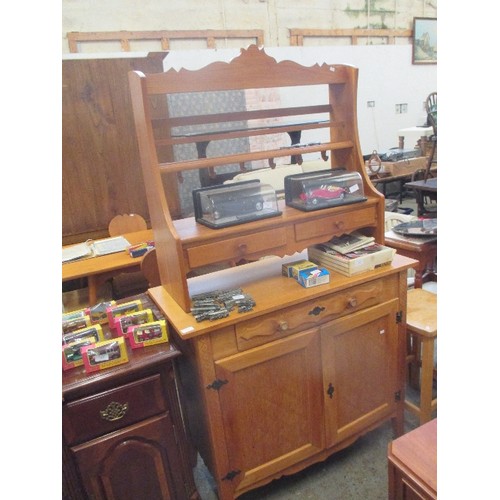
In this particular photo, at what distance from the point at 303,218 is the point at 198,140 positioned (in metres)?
0.46

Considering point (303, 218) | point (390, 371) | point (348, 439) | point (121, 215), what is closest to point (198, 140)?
point (303, 218)

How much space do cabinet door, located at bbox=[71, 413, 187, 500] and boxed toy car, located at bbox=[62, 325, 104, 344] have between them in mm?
310

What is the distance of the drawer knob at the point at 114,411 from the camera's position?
1.24m

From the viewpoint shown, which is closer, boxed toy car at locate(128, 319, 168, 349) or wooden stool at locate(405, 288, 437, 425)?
boxed toy car at locate(128, 319, 168, 349)

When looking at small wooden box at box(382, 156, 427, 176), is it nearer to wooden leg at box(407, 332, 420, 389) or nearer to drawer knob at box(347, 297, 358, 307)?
wooden leg at box(407, 332, 420, 389)

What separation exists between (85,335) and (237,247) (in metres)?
0.59

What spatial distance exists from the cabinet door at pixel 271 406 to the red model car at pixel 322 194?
49cm

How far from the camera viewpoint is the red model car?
1502mm

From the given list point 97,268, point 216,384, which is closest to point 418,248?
point 216,384

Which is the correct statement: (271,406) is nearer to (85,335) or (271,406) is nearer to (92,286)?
(85,335)

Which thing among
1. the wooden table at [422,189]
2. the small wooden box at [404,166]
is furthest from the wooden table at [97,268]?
the small wooden box at [404,166]

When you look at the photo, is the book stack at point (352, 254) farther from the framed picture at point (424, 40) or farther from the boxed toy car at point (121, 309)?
the framed picture at point (424, 40)

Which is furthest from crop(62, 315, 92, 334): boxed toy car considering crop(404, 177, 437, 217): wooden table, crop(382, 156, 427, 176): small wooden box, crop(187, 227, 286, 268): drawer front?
crop(382, 156, 427, 176): small wooden box
